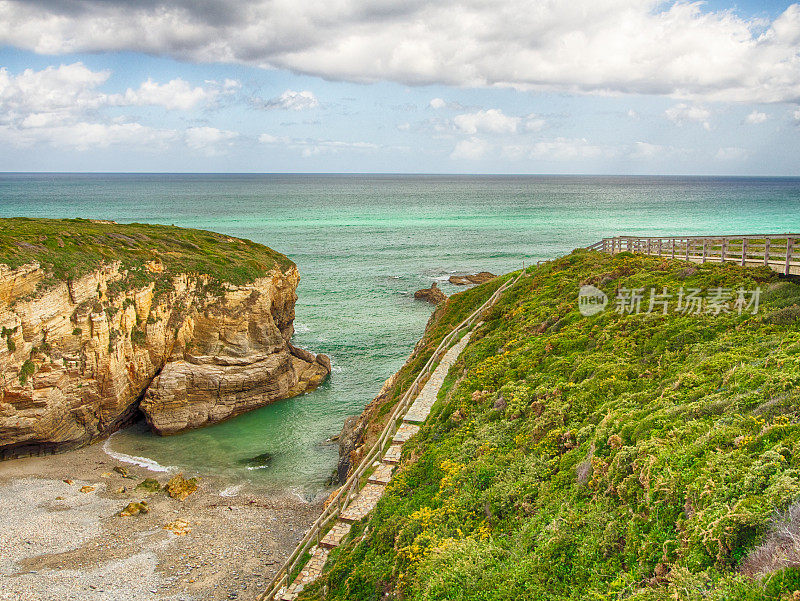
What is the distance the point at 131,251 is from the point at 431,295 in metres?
31.1

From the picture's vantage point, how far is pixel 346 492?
59.4 ft

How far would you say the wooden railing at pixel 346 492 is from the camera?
52.8 feet

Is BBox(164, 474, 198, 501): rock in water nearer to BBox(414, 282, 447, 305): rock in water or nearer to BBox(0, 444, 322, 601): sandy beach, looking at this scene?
BBox(0, 444, 322, 601): sandy beach

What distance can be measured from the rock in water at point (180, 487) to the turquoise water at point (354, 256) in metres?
1.90

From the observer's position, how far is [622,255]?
27594 mm

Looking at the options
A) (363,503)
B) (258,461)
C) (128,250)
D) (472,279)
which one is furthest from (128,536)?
(472,279)

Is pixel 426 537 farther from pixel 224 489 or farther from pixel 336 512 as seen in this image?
pixel 224 489

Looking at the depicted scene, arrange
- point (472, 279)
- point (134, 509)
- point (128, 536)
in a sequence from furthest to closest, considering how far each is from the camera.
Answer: point (472, 279)
point (134, 509)
point (128, 536)

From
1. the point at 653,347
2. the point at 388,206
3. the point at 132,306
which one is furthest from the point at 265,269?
the point at 388,206

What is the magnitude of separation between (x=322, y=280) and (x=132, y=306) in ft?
120

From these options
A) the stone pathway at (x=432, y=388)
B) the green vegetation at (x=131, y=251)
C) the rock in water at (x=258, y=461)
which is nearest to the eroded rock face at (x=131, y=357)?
the green vegetation at (x=131, y=251)

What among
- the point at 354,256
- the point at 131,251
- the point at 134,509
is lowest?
the point at 134,509

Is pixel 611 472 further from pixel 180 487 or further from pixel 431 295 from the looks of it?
pixel 431 295

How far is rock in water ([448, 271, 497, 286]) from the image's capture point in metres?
65.3
